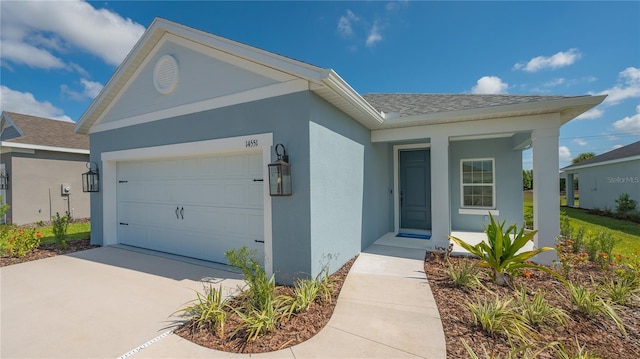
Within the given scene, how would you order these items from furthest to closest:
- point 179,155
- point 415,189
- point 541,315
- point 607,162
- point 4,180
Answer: point 607,162 → point 4,180 → point 415,189 → point 179,155 → point 541,315

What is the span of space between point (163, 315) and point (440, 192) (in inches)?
229

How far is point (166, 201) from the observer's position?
249 inches

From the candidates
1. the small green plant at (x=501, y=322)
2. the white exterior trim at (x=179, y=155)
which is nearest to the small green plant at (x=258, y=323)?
the white exterior trim at (x=179, y=155)

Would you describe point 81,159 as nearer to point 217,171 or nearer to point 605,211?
point 217,171

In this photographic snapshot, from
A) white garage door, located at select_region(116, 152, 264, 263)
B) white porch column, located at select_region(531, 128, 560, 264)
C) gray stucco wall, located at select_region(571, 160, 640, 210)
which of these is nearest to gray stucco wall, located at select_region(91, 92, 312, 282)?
white garage door, located at select_region(116, 152, 264, 263)

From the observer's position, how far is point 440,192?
6.07 metres

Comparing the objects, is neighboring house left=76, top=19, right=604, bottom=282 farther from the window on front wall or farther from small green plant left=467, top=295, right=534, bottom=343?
small green plant left=467, top=295, right=534, bottom=343

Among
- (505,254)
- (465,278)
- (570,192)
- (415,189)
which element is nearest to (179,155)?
(465,278)

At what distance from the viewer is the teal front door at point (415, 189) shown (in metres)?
8.01

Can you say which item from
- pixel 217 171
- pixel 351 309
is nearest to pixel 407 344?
pixel 351 309

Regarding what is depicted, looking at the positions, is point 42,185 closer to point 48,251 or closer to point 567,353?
point 48,251

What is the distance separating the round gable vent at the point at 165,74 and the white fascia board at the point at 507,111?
4958 mm

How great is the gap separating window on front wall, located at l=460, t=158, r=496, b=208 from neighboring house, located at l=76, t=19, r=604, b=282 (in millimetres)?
39

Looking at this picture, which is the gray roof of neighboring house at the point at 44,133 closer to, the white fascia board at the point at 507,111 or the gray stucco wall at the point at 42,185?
the gray stucco wall at the point at 42,185
